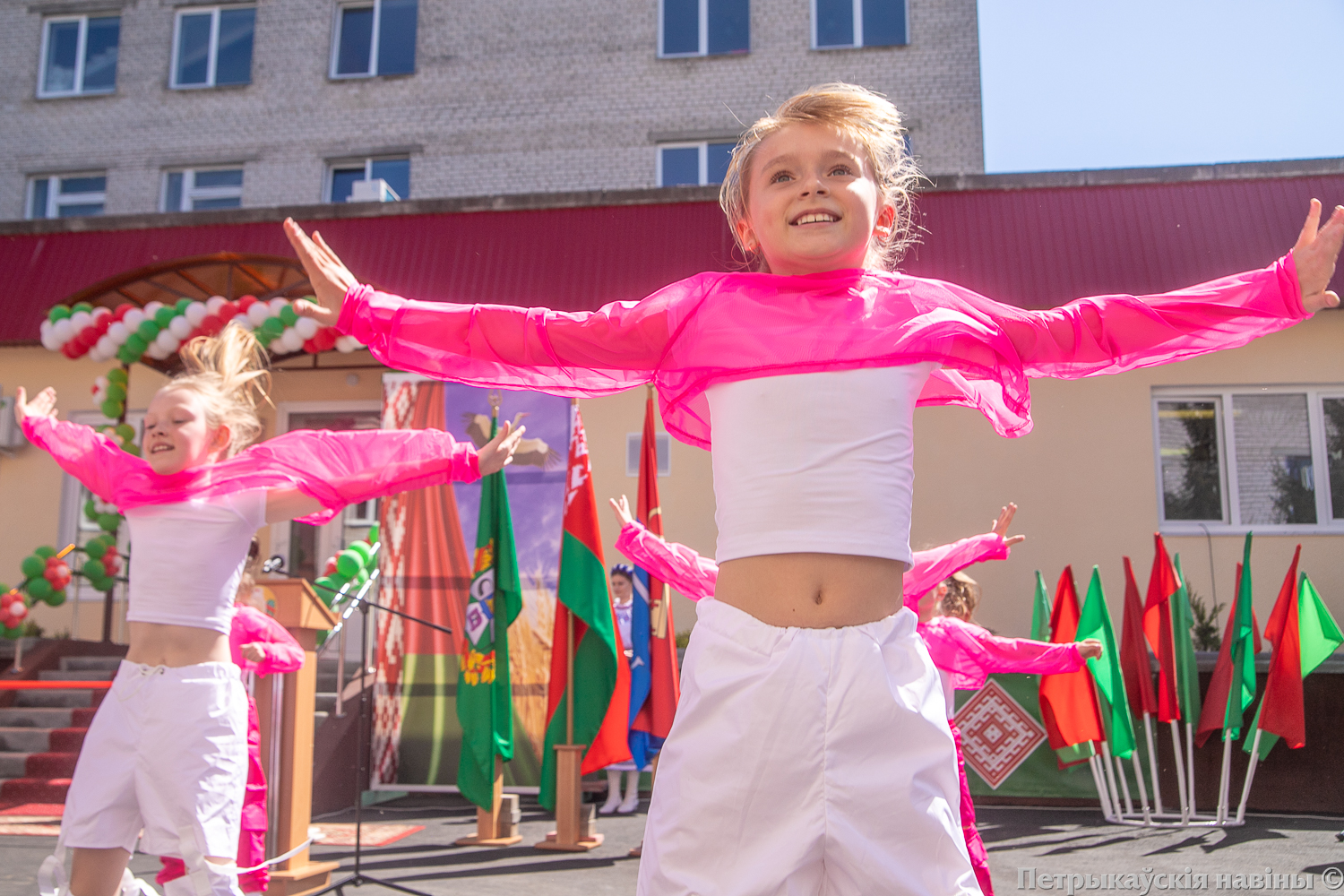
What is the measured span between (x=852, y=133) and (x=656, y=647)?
5.17 m

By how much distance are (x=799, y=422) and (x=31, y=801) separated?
816cm

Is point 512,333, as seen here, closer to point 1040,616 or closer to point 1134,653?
point 1134,653

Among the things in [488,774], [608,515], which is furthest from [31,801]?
[608,515]

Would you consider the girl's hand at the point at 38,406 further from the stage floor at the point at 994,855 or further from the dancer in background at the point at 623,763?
the dancer in background at the point at 623,763

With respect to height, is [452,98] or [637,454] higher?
[452,98]

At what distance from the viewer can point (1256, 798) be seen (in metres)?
7.27

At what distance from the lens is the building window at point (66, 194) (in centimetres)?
1719

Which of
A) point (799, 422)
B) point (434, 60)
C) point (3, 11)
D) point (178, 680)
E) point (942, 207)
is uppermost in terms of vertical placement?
point (3, 11)

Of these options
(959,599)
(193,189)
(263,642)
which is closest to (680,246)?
(959,599)

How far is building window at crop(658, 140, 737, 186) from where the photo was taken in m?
15.9

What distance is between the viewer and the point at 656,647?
669cm

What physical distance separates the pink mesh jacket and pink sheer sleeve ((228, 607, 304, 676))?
97.7 inches

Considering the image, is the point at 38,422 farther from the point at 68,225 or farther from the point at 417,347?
the point at 68,225

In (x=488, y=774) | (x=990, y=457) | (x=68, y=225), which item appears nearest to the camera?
(x=488, y=774)
